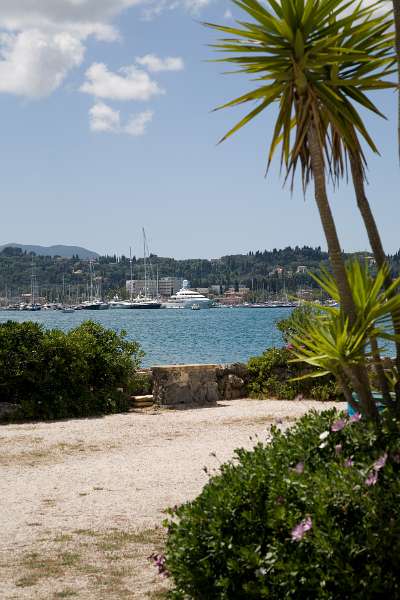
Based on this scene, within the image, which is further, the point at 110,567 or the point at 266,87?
the point at 110,567

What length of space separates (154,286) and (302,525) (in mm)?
124587

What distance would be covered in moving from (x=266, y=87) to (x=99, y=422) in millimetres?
7940

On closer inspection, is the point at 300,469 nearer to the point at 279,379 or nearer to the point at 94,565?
the point at 94,565

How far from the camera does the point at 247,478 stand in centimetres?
406

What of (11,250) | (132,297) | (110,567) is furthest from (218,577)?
(11,250)

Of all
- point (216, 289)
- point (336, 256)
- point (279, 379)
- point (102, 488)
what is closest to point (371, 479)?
point (336, 256)

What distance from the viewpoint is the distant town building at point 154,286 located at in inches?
5032

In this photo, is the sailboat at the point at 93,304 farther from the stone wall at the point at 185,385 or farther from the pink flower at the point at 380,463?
the pink flower at the point at 380,463

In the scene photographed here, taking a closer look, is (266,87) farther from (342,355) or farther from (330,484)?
(330,484)

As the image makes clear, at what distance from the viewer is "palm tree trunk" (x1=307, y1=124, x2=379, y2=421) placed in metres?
4.08

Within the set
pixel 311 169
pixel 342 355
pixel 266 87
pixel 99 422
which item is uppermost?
pixel 266 87

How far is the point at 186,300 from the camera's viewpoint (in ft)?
421

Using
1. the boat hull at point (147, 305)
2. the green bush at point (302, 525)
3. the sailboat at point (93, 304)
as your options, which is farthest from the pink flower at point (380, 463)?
the sailboat at point (93, 304)

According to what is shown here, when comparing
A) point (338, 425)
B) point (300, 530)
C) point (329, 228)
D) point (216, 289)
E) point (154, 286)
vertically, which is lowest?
point (300, 530)
